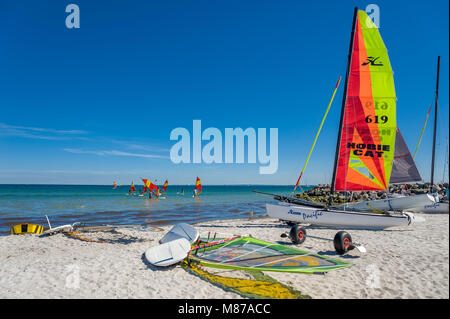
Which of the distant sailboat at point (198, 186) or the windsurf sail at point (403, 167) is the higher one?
the windsurf sail at point (403, 167)

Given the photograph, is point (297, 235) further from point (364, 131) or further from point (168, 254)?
point (364, 131)

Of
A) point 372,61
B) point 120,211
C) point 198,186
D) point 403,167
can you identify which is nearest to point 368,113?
point 372,61

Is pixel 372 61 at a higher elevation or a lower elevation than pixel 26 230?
higher

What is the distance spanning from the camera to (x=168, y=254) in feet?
29.5

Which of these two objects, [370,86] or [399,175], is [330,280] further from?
[399,175]

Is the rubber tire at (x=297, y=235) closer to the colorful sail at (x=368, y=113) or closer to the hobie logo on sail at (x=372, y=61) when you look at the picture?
the colorful sail at (x=368, y=113)

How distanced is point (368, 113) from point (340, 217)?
587cm

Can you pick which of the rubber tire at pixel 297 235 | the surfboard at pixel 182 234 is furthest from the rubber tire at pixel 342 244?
the surfboard at pixel 182 234

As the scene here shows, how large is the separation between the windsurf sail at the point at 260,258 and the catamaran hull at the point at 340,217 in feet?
13.9

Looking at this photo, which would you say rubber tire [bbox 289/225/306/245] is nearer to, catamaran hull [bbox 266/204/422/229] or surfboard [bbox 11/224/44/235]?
catamaran hull [bbox 266/204/422/229]

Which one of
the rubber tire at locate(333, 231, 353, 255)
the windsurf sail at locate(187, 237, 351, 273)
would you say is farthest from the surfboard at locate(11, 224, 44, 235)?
the rubber tire at locate(333, 231, 353, 255)

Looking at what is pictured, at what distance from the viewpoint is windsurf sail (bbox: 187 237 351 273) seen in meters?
8.16

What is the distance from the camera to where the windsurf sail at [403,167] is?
20.8m
